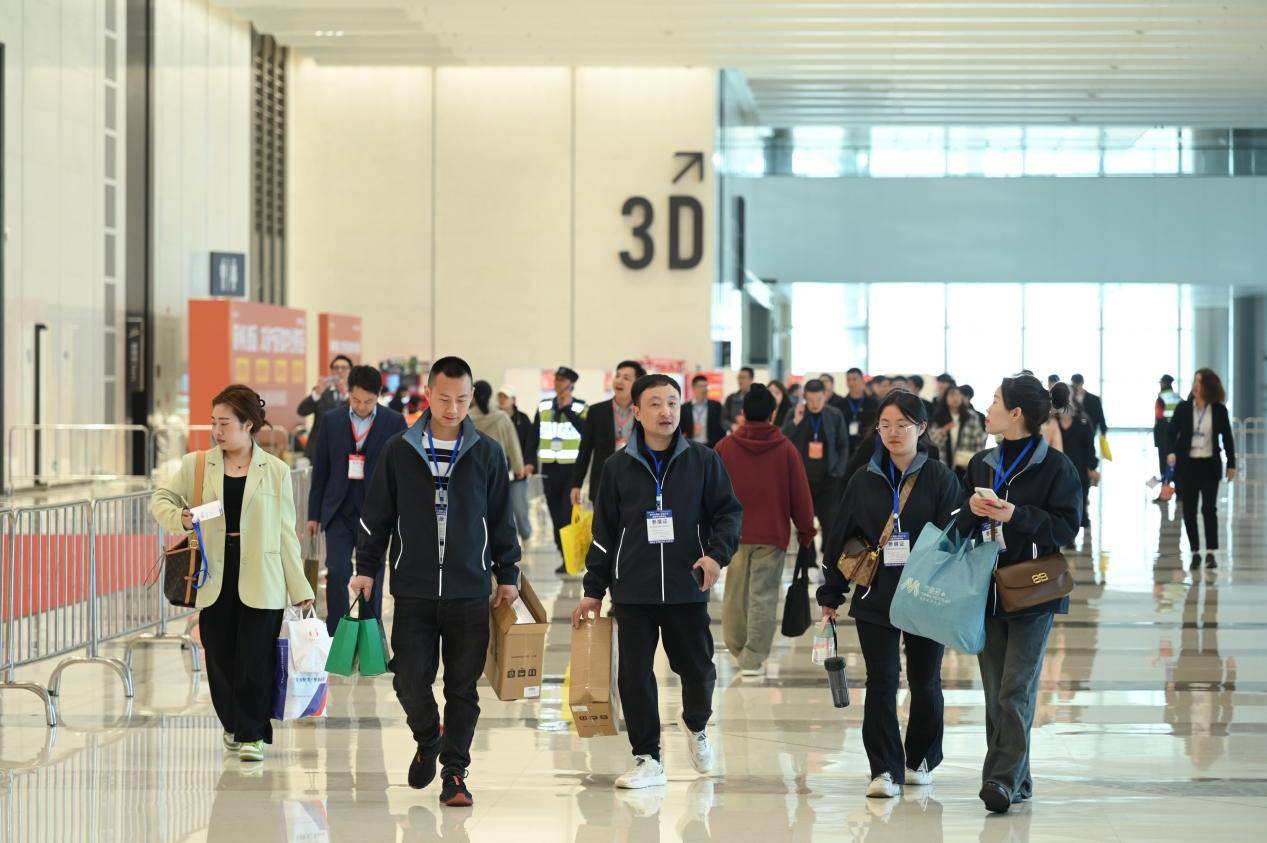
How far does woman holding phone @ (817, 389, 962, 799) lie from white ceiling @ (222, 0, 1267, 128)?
18.5m

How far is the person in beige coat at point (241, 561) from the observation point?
6199mm

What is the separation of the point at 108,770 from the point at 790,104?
97.3 ft

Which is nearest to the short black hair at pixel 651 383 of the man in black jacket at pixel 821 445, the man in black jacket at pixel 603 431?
the man in black jacket at pixel 603 431

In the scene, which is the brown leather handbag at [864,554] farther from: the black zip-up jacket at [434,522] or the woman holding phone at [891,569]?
the black zip-up jacket at [434,522]

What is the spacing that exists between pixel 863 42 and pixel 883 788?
2200cm

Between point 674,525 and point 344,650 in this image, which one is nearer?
point 674,525

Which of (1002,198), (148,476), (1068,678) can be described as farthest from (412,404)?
(1002,198)

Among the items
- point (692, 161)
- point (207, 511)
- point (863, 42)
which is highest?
point (863, 42)

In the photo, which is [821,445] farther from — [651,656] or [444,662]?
[444,662]

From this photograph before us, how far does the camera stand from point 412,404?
59.0 ft

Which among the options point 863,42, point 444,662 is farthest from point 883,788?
point 863,42

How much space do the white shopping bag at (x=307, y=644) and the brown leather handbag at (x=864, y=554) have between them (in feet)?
6.96

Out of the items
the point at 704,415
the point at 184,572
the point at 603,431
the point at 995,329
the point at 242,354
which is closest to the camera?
the point at 184,572

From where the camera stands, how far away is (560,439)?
13.3 meters
